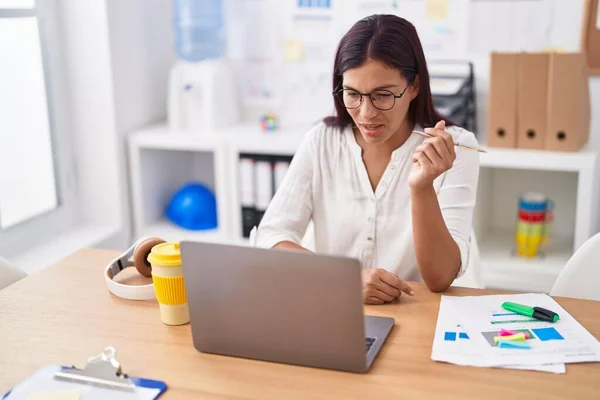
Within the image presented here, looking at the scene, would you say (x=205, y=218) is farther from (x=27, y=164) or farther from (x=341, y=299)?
(x=341, y=299)

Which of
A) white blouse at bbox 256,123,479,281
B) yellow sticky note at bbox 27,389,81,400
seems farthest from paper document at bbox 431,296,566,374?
yellow sticky note at bbox 27,389,81,400

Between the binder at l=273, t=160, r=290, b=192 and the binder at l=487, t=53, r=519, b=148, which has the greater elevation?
the binder at l=487, t=53, r=519, b=148

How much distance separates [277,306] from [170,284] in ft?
0.97

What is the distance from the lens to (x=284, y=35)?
336 centimetres

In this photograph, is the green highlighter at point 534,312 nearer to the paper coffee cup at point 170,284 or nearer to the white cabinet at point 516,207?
the paper coffee cup at point 170,284

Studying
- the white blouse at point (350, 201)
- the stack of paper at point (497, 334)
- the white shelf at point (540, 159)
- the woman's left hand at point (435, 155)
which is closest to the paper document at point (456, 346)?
the stack of paper at point (497, 334)

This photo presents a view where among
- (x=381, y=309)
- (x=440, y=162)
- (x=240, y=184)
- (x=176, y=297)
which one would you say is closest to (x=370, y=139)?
(x=440, y=162)

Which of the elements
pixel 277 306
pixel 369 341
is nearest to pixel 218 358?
pixel 277 306

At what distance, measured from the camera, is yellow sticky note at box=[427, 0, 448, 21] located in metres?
3.07

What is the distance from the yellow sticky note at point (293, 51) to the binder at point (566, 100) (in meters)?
1.13

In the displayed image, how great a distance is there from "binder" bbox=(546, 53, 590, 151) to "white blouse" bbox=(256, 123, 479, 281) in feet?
2.83

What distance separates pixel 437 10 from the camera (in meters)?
3.08

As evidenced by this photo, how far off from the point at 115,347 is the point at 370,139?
780 mm

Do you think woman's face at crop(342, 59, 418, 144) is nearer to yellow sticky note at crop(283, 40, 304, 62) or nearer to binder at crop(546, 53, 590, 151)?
binder at crop(546, 53, 590, 151)
